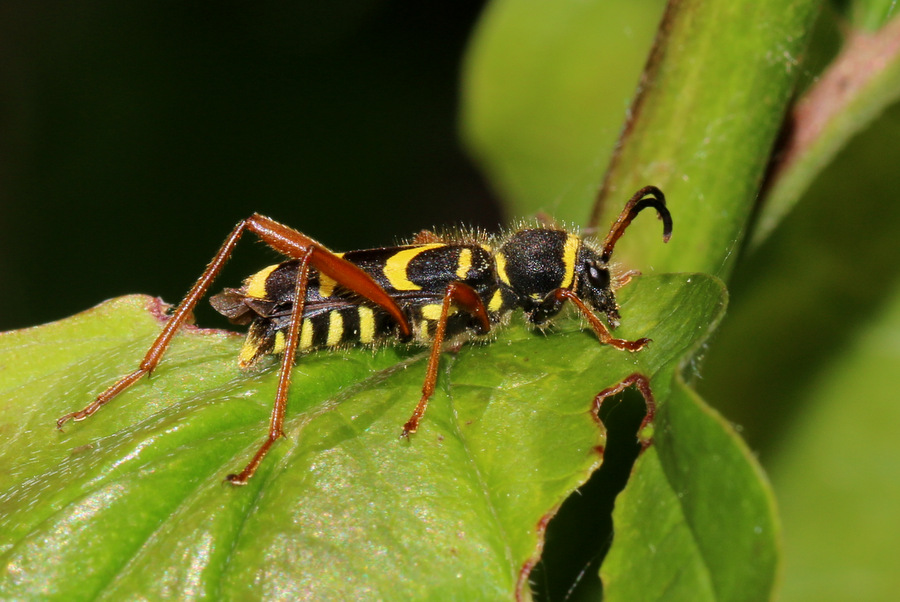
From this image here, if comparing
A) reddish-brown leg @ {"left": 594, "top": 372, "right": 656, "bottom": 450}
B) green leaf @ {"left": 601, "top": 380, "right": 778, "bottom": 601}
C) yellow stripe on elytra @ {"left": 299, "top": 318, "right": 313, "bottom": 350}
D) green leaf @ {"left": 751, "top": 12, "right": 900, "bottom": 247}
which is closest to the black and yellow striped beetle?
yellow stripe on elytra @ {"left": 299, "top": 318, "right": 313, "bottom": 350}

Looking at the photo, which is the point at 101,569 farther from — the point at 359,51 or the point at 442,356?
the point at 359,51

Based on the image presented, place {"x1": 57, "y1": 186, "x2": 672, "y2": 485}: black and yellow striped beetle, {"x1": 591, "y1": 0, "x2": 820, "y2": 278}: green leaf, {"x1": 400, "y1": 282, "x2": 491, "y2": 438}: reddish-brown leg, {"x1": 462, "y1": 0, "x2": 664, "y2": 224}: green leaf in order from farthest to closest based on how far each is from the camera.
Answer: {"x1": 462, "y1": 0, "x2": 664, "y2": 224}: green leaf → {"x1": 57, "y1": 186, "x2": 672, "y2": 485}: black and yellow striped beetle → {"x1": 591, "y1": 0, "x2": 820, "y2": 278}: green leaf → {"x1": 400, "y1": 282, "x2": 491, "y2": 438}: reddish-brown leg

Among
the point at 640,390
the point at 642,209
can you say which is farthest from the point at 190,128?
the point at 640,390

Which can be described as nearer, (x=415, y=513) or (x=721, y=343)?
(x=415, y=513)

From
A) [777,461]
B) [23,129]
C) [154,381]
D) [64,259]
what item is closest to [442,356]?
[154,381]

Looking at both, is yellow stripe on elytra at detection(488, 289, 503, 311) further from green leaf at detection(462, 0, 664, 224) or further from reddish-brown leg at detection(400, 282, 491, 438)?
green leaf at detection(462, 0, 664, 224)

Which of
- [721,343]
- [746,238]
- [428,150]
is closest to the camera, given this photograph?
[746,238]
